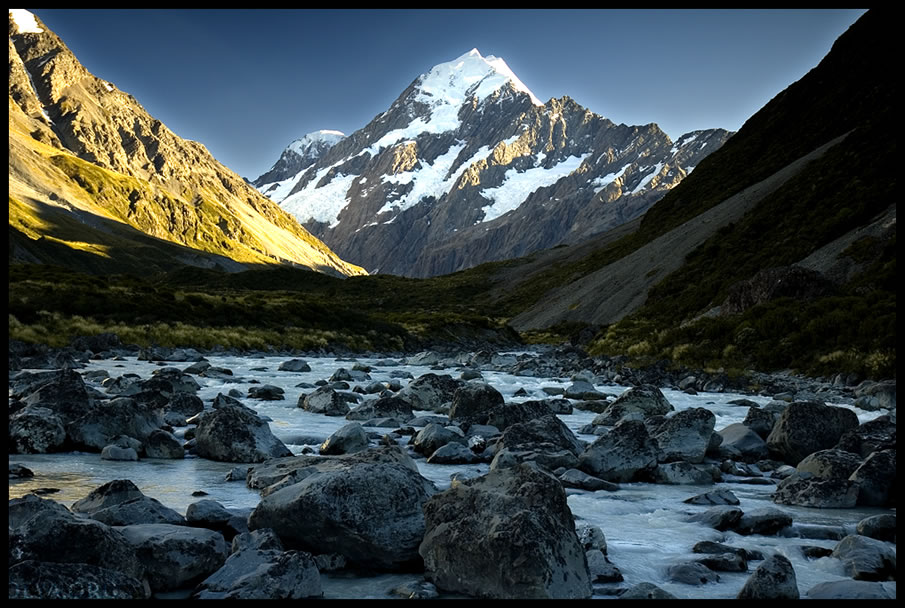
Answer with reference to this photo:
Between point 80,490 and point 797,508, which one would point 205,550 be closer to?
point 80,490

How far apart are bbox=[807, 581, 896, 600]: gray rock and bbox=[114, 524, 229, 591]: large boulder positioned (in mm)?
5408

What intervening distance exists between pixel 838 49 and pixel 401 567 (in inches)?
4478

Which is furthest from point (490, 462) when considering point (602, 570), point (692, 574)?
point (692, 574)

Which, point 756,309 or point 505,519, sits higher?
point 756,309

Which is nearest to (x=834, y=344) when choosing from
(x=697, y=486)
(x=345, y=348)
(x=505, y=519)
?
(x=697, y=486)

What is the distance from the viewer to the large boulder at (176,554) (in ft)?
18.5

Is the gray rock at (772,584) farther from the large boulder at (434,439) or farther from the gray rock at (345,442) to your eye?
the gray rock at (345,442)

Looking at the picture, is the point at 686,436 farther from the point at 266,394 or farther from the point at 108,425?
the point at 266,394

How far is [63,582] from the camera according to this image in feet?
15.3

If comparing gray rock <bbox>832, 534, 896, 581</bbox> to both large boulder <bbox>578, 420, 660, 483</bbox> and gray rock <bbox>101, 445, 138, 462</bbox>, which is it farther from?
gray rock <bbox>101, 445, 138, 462</bbox>

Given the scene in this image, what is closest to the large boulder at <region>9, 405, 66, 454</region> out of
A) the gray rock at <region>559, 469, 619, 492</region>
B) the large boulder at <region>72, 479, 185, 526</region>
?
the large boulder at <region>72, 479, 185, 526</region>

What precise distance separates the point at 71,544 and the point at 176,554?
33.7 inches

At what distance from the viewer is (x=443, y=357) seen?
160 ft

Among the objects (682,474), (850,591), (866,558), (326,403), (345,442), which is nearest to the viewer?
(850,591)
